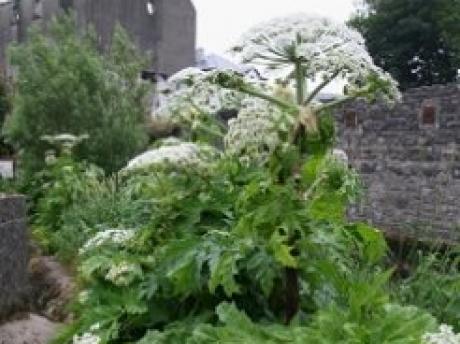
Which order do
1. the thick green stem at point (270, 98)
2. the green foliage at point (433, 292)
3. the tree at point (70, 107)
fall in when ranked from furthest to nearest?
the tree at point (70, 107) < the green foliage at point (433, 292) < the thick green stem at point (270, 98)

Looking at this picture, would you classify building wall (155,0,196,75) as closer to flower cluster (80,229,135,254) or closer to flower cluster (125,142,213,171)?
flower cluster (80,229,135,254)

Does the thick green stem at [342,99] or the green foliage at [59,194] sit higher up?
the thick green stem at [342,99]

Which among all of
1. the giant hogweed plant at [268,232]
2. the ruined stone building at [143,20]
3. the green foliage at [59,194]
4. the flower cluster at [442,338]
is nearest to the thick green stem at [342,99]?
the giant hogweed plant at [268,232]

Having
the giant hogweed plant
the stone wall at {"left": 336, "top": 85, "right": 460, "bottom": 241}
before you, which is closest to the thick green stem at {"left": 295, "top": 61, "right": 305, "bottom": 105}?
the giant hogweed plant

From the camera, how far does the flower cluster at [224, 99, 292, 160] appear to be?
292 centimetres

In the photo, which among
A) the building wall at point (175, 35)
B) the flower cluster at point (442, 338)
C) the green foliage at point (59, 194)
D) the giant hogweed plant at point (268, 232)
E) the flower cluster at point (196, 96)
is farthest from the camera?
the building wall at point (175, 35)

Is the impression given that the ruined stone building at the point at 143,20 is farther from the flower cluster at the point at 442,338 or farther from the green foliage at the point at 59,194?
the flower cluster at the point at 442,338

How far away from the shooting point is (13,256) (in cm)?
560

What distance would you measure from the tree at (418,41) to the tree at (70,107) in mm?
22891

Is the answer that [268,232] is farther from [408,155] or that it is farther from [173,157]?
[408,155]

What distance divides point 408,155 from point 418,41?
2514 centimetres

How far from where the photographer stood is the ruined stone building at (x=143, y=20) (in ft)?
108

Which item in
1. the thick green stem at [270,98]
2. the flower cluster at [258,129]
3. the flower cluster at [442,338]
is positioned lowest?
the flower cluster at [442,338]

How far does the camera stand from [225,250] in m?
2.98
